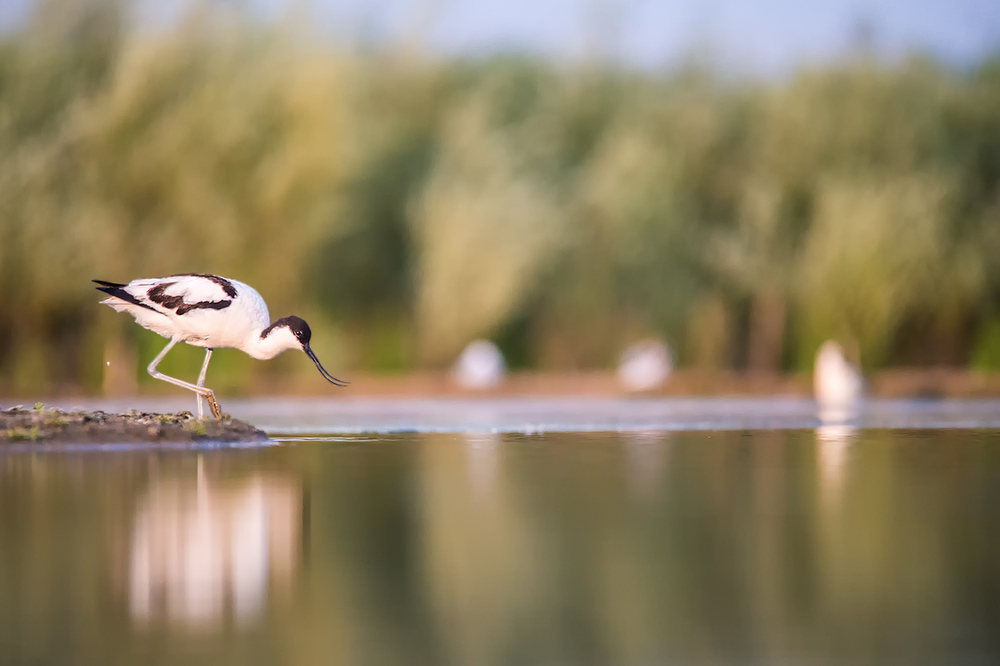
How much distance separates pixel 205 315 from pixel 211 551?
4.77 meters

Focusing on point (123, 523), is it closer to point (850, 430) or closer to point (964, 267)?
point (850, 430)

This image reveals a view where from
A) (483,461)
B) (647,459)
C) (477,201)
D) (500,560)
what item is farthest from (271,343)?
(477,201)

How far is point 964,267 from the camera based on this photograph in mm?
16688

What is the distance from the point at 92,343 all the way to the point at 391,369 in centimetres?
385

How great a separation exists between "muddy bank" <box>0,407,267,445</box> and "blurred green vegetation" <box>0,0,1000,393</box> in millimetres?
7573

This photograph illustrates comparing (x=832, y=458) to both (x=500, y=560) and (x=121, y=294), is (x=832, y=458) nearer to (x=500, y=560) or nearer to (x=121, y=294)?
(x=500, y=560)

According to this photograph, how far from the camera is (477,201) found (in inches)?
651

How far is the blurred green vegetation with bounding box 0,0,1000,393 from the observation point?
1539cm

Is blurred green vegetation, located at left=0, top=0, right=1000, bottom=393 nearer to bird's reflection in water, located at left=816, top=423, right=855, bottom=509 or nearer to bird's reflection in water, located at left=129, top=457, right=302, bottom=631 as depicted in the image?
bird's reflection in water, located at left=816, top=423, right=855, bottom=509

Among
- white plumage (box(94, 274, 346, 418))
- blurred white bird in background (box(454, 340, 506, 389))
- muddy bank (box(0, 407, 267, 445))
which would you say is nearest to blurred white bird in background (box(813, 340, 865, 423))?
blurred white bird in background (box(454, 340, 506, 389))

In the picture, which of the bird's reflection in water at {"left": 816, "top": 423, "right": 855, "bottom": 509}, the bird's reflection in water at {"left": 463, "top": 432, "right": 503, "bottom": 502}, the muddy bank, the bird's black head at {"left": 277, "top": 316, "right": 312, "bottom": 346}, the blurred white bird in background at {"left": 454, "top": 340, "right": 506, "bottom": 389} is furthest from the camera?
the blurred white bird in background at {"left": 454, "top": 340, "right": 506, "bottom": 389}

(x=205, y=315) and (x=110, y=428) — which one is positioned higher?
(x=205, y=315)

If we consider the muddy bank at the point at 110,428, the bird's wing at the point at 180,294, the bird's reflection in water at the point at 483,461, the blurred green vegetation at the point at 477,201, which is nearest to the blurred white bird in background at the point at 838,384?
the blurred green vegetation at the point at 477,201

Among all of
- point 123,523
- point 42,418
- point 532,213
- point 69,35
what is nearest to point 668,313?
point 532,213
